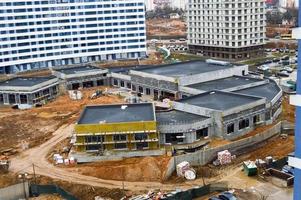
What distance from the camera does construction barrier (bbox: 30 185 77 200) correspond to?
3517 cm

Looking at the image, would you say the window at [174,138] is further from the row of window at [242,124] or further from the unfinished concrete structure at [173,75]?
the unfinished concrete structure at [173,75]

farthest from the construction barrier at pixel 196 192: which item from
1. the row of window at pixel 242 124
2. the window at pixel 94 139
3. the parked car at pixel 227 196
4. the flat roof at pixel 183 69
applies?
the flat roof at pixel 183 69

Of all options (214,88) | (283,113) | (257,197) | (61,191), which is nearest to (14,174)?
(61,191)

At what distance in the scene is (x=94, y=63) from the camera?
9362 centimetres

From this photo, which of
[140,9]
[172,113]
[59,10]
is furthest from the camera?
[140,9]

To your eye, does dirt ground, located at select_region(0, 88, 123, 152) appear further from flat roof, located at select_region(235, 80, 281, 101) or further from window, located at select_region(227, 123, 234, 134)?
window, located at select_region(227, 123, 234, 134)

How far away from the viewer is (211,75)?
61594 millimetres

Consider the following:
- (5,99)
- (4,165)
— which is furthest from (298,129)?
(5,99)

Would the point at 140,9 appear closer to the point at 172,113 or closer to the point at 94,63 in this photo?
the point at 94,63

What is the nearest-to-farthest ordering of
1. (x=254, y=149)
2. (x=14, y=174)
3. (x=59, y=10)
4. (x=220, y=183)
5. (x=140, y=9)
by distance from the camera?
(x=220, y=183), (x=14, y=174), (x=254, y=149), (x=59, y=10), (x=140, y=9)

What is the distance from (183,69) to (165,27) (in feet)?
358

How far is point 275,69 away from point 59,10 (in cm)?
4526

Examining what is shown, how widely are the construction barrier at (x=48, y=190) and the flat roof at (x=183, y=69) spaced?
94.5ft

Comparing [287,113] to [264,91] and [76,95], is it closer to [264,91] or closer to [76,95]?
[264,91]
